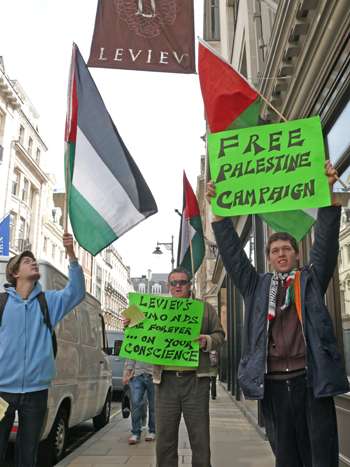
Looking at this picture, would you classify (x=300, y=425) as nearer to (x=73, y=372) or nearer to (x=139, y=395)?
(x=73, y=372)

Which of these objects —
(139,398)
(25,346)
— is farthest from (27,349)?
(139,398)

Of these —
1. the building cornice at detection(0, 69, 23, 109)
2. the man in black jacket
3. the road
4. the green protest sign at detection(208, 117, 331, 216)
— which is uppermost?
the building cornice at detection(0, 69, 23, 109)

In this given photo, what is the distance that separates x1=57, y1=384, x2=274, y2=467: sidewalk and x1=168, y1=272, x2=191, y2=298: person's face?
273 centimetres

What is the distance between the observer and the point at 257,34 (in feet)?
35.4

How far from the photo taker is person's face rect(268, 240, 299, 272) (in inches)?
126

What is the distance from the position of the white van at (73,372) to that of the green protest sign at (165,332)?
5.92ft

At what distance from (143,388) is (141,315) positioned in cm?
397

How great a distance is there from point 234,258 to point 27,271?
1608 millimetres

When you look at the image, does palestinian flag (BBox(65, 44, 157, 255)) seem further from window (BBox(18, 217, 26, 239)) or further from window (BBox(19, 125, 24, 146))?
window (BBox(19, 125, 24, 146))

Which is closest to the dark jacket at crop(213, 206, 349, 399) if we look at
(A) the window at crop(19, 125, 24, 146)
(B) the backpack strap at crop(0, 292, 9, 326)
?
(B) the backpack strap at crop(0, 292, 9, 326)

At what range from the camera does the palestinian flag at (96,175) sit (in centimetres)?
474

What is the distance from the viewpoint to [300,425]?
2.93 metres

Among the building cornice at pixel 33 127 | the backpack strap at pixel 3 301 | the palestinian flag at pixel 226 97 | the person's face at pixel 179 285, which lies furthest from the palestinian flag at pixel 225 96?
the building cornice at pixel 33 127

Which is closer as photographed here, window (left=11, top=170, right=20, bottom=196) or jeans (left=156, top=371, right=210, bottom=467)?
jeans (left=156, top=371, right=210, bottom=467)
